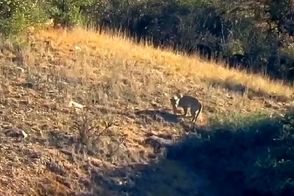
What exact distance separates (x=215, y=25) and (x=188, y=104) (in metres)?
9.83

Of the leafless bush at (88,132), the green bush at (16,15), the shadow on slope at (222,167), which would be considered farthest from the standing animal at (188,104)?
the green bush at (16,15)

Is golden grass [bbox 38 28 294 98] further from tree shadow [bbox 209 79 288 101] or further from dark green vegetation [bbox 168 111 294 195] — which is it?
dark green vegetation [bbox 168 111 294 195]

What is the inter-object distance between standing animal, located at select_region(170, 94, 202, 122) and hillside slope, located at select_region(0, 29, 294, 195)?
0.17 meters

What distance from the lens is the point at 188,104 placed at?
520 inches

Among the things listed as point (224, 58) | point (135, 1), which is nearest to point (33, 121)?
point (224, 58)

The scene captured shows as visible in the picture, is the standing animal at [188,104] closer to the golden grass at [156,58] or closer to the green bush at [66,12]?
the golden grass at [156,58]

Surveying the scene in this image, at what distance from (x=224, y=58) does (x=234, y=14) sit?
12.8 ft

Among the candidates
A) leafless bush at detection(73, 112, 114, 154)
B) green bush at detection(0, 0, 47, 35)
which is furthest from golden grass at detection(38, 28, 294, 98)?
leafless bush at detection(73, 112, 114, 154)

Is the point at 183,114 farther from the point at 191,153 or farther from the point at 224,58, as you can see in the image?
the point at 224,58

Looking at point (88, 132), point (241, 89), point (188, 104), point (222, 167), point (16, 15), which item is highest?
point (16, 15)

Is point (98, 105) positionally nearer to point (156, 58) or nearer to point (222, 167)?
point (222, 167)

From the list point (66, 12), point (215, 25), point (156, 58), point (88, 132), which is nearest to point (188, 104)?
point (88, 132)

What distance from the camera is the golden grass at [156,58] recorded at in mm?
15656

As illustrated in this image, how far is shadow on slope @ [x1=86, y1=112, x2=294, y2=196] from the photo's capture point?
1140 cm
